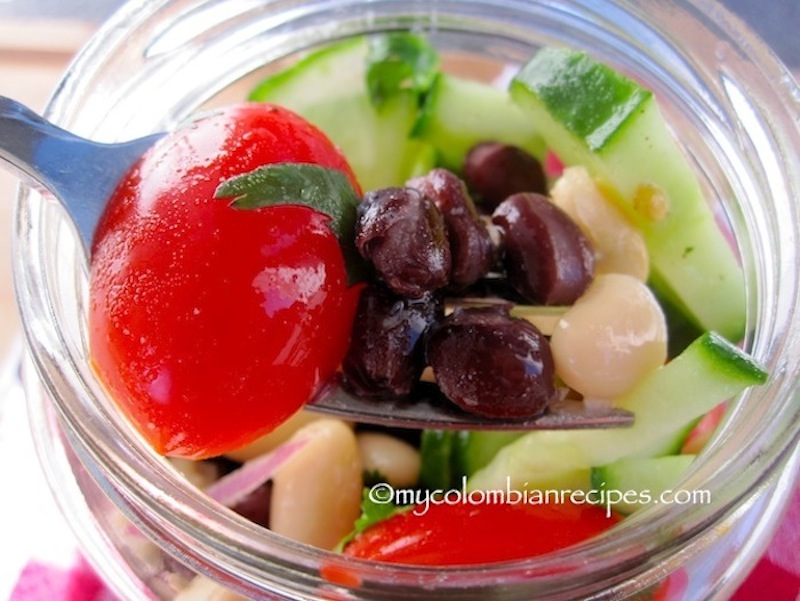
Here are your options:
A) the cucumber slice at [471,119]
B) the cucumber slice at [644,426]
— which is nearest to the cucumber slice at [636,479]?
the cucumber slice at [644,426]

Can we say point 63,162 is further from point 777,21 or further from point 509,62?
point 777,21

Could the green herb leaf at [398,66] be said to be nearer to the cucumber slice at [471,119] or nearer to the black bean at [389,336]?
the cucumber slice at [471,119]

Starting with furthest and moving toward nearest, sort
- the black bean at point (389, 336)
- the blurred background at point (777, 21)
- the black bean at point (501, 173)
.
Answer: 1. the blurred background at point (777, 21)
2. the black bean at point (501, 173)
3. the black bean at point (389, 336)

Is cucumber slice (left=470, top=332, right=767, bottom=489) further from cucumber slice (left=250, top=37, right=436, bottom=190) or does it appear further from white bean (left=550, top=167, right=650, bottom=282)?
cucumber slice (left=250, top=37, right=436, bottom=190)

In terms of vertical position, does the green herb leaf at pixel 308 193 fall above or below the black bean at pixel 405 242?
above

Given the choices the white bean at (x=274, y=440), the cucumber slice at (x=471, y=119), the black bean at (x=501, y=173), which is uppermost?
the cucumber slice at (x=471, y=119)

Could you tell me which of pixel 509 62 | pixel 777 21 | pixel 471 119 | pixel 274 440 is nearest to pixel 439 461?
pixel 274 440

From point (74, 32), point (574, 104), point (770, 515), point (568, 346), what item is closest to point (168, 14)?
point (574, 104)
